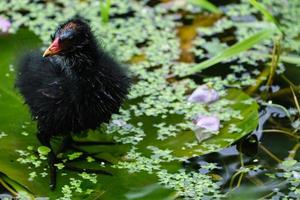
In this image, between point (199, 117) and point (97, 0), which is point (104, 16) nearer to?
point (97, 0)

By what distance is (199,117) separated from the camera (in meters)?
3.90

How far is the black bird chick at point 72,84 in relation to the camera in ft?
11.1

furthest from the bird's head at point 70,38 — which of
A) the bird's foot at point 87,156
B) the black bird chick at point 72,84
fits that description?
the bird's foot at point 87,156

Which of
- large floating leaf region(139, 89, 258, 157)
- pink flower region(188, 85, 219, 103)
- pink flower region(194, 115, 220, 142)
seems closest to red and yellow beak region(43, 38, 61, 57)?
large floating leaf region(139, 89, 258, 157)

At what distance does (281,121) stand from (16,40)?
1749 millimetres

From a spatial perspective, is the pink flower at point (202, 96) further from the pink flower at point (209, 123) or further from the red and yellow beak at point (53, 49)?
the red and yellow beak at point (53, 49)

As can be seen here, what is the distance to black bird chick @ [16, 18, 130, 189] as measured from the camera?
3385 mm

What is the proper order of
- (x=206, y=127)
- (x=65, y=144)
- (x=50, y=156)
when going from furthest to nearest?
(x=206, y=127)
(x=65, y=144)
(x=50, y=156)

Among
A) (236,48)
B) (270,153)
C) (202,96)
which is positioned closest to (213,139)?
(270,153)

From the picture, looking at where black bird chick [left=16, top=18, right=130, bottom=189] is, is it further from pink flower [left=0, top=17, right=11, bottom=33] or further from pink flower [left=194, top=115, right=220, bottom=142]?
pink flower [left=0, top=17, right=11, bottom=33]

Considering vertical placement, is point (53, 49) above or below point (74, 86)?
above

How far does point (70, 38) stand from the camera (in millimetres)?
3350

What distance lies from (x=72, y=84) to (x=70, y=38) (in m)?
0.22

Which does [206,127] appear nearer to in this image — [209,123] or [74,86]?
[209,123]
